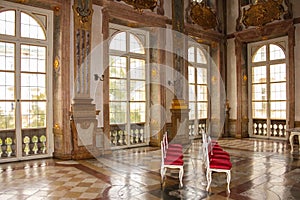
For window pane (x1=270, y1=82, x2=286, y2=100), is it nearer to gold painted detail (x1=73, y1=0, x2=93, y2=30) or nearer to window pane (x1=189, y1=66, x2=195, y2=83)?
window pane (x1=189, y1=66, x2=195, y2=83)

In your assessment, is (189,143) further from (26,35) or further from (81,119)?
(26,35)

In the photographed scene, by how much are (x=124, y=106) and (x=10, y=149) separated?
3196 millimetres

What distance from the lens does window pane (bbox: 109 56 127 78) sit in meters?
7.97

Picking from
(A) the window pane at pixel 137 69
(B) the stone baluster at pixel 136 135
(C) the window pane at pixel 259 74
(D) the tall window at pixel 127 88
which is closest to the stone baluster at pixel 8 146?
(D) the tall window at pixel 127 88

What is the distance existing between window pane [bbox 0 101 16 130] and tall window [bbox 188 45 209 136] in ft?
19.2

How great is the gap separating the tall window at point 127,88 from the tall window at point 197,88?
213 centimetres

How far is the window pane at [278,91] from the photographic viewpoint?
9.70m

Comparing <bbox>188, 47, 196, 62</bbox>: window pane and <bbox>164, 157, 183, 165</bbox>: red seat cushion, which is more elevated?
<bbox>188, 47, 196, 62</bbox>: window pane

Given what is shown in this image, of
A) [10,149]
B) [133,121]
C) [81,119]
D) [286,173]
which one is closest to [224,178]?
[286,173]

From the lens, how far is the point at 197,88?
10.4 meters

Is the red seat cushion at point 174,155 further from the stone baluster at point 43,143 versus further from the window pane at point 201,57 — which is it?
the window pane at point 201,57

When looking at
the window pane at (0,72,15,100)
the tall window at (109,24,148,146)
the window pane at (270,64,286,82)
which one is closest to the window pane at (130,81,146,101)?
the tall window at (109,24,148,146)

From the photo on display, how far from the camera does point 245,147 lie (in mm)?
8250

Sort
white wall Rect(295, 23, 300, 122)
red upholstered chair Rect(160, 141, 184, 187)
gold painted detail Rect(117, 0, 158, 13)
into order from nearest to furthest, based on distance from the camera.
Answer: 1. red upholstered chair Rect(160, 141, 184, 187)
2. gold painted detail Rect(117, 0, 158, 13)
3. white wall Rect(295, 23, 300, 122)
